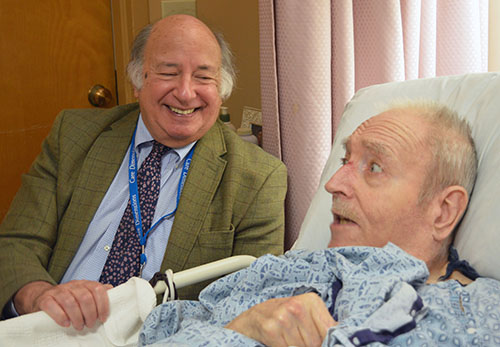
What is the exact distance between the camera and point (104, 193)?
6.11ft

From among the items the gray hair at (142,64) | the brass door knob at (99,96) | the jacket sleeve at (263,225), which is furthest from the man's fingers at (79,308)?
the brass door knob at (99,96)

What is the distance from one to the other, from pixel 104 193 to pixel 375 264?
103cm

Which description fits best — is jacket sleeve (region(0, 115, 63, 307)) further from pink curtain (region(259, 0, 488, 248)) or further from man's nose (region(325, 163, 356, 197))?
man's nose (region(325, 163, 356, 197))

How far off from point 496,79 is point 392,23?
2.09 ft

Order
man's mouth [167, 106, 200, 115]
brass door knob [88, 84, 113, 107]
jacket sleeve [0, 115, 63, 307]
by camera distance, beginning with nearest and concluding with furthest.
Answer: jacket sleeve [0, 115, 63, 307]
man's mouth [167, 106, 200, 115]
brass door knob [88, 84, 113, 107]

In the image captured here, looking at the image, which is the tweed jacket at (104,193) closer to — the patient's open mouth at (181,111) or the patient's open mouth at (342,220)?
the patient's open mouth at (181,111)

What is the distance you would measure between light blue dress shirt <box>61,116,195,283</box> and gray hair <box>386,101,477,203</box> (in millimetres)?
863

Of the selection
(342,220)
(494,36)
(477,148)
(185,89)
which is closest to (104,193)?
(185,89)

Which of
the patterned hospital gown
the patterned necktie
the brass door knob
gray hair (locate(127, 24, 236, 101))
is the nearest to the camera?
the patterned hospital gown

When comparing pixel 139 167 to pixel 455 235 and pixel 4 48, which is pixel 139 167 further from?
pixel 4 48

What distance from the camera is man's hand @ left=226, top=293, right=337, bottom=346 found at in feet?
3.42

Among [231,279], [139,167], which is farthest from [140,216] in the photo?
[231,279]

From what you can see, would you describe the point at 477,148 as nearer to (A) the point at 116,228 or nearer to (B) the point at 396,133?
(B) the point at 396,133

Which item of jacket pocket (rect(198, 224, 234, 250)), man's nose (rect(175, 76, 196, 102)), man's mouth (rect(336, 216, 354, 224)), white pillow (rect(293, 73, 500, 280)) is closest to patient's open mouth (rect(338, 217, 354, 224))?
man's mouth (rect(336, 216, 354, 224))
